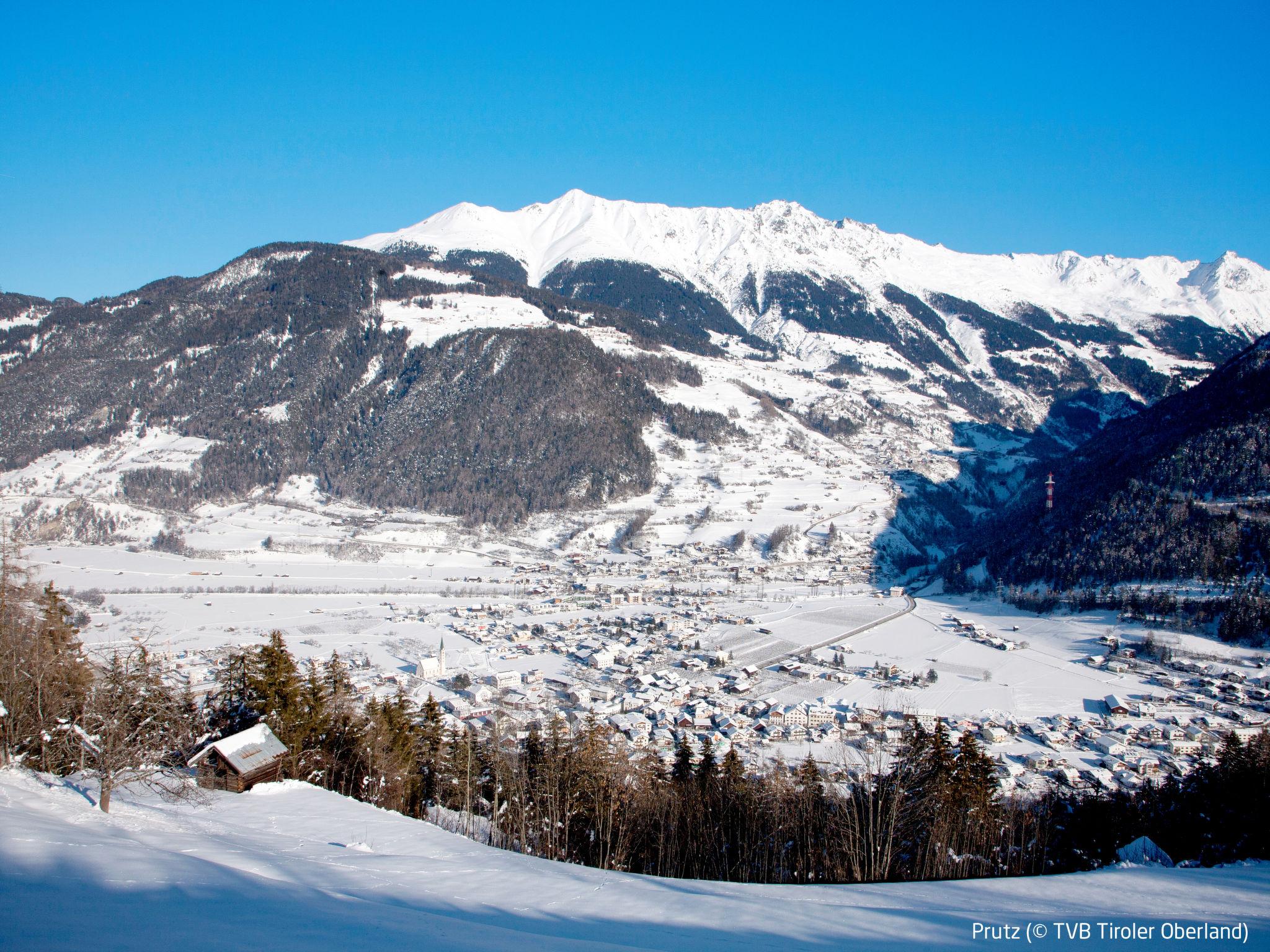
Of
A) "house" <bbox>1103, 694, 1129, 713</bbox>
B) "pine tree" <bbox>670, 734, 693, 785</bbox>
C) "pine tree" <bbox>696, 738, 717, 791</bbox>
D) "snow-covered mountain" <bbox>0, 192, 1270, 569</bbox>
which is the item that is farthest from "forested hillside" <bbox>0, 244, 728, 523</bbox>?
"pine tree" <bbox>696, 738, 717, 791</bbox>

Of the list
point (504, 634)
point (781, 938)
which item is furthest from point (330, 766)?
point (504, 634)

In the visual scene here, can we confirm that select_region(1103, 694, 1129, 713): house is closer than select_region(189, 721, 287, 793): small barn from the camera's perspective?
No

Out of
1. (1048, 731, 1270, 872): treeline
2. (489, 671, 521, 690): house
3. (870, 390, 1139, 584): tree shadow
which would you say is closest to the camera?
(1048, 731, 1270, 872): treeline

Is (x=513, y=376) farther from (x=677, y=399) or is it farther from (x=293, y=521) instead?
(x=293, y=521)

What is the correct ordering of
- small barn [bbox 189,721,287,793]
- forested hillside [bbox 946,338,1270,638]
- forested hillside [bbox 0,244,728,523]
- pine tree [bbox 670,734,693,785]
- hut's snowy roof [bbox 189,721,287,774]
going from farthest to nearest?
forested hillside [bbox 0,244,728,523]
forested hillside [bbox 946,338,1270,638]
pine tree [bbox 670,734,693,785]
hut's snowy roof [bbox 189,721,287,774]
small barn [bbox 189,721,287,793]

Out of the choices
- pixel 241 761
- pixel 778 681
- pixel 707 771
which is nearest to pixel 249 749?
pixel 241 761

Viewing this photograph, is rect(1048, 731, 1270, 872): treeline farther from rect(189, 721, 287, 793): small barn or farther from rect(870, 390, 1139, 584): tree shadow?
rect(870, 390, 1139, 584): tree shadow

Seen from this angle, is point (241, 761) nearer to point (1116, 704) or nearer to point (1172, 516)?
point (1116, 704)
